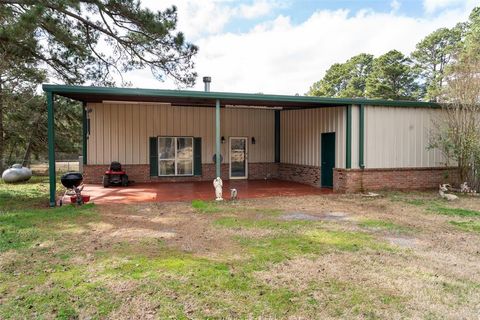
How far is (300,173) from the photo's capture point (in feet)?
43.3

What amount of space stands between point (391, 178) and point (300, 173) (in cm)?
325

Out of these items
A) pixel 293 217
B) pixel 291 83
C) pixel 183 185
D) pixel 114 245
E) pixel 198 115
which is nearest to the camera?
pixel 114 245

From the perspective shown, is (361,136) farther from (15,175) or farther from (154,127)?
(15,175)

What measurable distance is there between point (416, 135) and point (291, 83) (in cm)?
3774

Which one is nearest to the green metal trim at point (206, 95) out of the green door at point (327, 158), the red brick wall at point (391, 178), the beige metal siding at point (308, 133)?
the beige metal siding at point (308, 133)

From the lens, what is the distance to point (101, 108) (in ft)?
41.3

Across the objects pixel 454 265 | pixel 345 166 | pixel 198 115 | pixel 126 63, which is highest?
pixel 126 63

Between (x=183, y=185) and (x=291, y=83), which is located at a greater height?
(x=291, y=83)

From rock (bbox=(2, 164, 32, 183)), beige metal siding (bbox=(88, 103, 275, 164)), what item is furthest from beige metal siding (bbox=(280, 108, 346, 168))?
rock (bbox=(2, 164, 32, 183))

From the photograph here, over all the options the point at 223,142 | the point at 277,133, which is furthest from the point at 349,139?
the point at 223,142

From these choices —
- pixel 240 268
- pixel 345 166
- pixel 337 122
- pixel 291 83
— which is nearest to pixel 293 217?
pixel 240 268

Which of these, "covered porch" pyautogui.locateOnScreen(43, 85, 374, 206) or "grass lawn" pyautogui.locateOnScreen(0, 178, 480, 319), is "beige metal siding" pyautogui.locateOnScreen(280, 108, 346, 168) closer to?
"covered porch" pyautogui.locateOnScreen(43, 85, 374, 206)

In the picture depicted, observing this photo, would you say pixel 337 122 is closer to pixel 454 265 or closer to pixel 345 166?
pixel 345 166

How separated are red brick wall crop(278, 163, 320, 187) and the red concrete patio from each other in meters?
0.26
